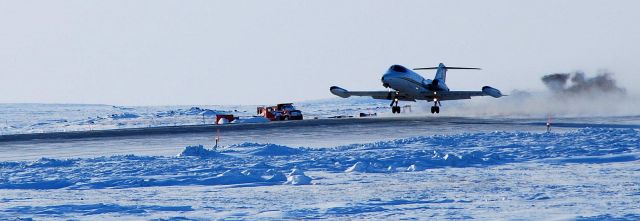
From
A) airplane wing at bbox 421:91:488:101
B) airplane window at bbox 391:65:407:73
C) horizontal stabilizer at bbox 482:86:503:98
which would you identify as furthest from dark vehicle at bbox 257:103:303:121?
horizontal stabilizer at bbox 482:86:503:98

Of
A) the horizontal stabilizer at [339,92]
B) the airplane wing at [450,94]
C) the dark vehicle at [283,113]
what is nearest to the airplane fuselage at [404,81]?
the airplane wing at [450,94]

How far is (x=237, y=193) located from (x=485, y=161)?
10209mm

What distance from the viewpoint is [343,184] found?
21.1 metres

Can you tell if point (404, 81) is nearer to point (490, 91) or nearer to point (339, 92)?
point (490, 91)

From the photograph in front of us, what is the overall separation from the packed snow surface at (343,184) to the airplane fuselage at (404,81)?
25816 millimetres

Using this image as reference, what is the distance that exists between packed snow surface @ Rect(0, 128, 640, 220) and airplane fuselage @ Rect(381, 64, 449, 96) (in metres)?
25.8

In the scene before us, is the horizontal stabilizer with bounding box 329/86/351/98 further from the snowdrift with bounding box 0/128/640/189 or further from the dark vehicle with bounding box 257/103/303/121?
the snowdrift with bounding box 0/128/640/189

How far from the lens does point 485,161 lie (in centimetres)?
2664

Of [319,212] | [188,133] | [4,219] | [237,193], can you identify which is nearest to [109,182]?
[237,193]

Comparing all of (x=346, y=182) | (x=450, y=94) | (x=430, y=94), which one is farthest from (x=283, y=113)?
(x=346, y=182)

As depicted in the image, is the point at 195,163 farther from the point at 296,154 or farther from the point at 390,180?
the point at 390,180

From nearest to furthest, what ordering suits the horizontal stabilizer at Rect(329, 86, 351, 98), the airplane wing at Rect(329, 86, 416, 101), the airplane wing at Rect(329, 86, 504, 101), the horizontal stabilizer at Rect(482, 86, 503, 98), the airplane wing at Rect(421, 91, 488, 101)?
1. the horizontal stabilizer at Rect(482, 86, 503, 98)
2. the airplane wing at Rect(329, 86, 504, 101)
3. the airplane wing at Rect(421, 91, 488, 101)
4. the airplane wing at Rect(329, 86, 416, 101)
5. the horizontal stabilizer at Rect(329, 86, 351, 98)

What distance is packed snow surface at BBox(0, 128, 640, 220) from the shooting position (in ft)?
52.5

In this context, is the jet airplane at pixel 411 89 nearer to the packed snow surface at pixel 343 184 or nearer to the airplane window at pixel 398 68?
the airplane window at pixel 398 68
